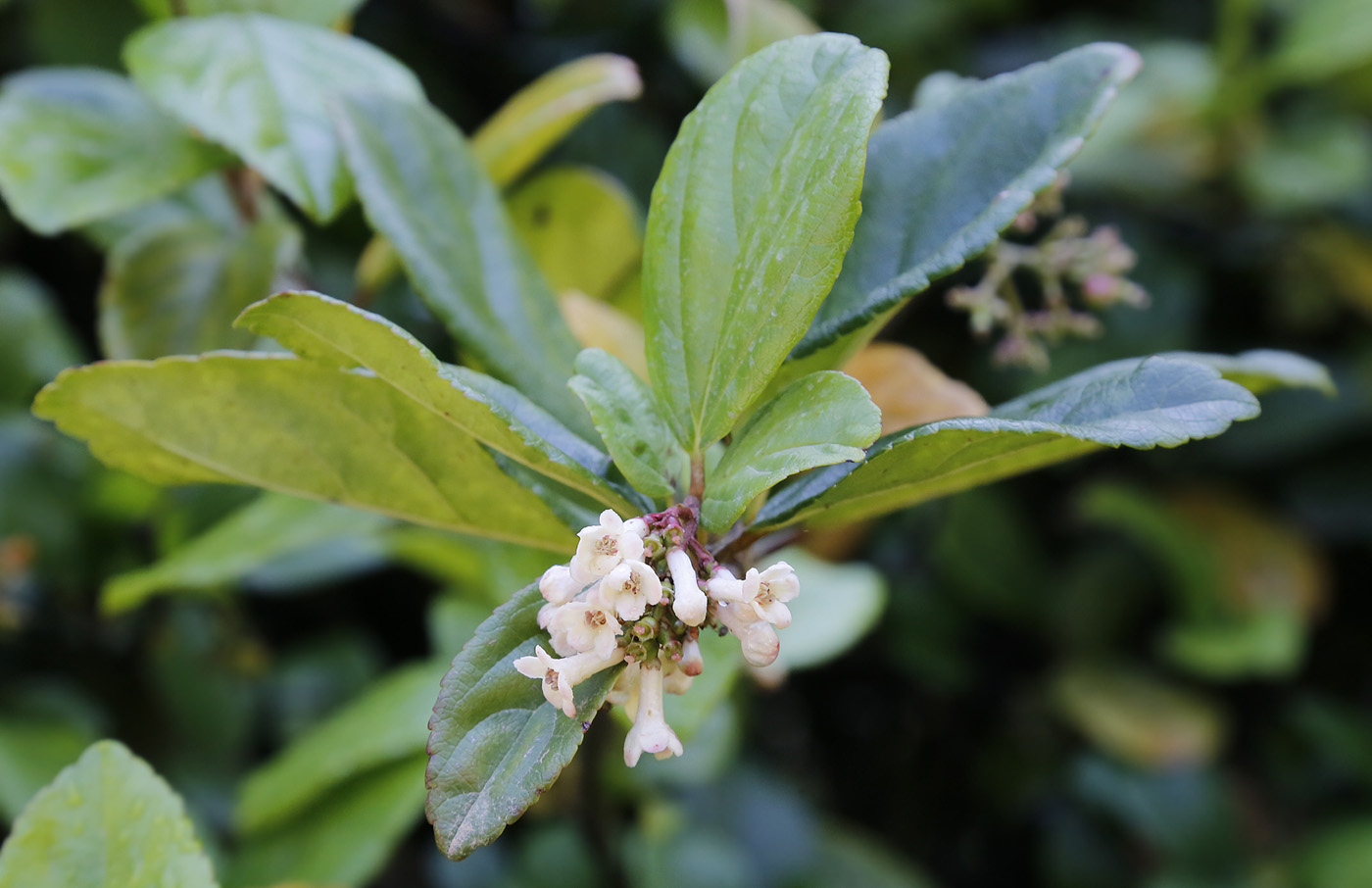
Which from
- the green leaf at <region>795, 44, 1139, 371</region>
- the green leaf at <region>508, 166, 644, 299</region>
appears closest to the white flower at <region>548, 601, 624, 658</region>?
the green leaf at <region>795, 44, 1139, 371</region>

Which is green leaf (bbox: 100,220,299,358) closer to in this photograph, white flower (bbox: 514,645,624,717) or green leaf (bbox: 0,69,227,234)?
green leaf (bbox: 0,69,227,234)

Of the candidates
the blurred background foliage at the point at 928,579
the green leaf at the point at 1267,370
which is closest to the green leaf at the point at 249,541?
the blurred background foliage at the point at 928,579

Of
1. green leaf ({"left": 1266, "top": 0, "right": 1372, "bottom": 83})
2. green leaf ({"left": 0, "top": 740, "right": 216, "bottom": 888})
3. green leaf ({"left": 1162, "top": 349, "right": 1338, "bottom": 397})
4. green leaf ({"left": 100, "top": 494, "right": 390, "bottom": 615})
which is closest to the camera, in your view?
green leaf ({"left": 0, "top": 740, "right": 216, "bottom": 888})

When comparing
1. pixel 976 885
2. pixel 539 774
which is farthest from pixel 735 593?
pixel 976 885

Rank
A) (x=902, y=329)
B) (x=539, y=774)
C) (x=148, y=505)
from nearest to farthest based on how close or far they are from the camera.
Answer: (x=539, y=774)
(x=148, y=505)
(x=902, y=329)

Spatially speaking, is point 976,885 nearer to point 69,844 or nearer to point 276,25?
point 69,844

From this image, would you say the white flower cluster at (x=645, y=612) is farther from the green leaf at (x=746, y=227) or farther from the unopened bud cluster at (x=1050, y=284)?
the unopened bud cluster at (x=1050, y=284)

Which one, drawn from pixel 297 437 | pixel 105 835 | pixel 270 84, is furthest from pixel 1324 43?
pixel 105 835
